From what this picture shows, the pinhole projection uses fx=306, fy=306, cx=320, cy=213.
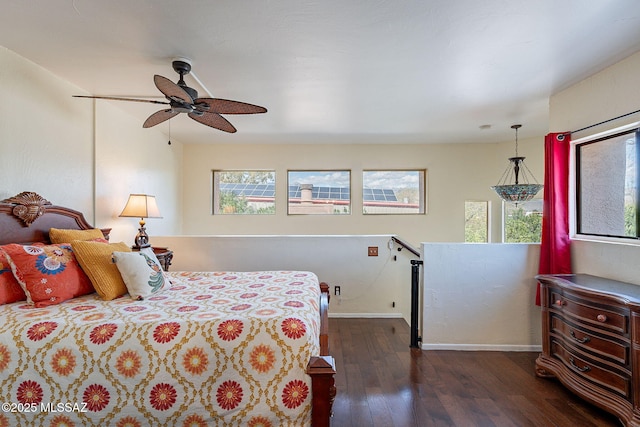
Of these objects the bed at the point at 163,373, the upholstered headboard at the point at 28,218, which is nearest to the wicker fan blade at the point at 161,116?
the upholstered headboard at the point at 28,218

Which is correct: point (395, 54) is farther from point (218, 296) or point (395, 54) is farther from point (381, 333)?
point (381, 333)

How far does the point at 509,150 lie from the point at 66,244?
221 inches

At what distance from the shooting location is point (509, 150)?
4828mm

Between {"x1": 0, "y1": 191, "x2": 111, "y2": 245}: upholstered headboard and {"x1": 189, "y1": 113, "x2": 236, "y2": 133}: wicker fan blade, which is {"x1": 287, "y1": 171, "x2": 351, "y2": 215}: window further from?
{"x1": 0, "y1": 191, "x2": 111, "y2": 245}: upholstered headboard

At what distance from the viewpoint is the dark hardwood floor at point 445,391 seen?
194 cm

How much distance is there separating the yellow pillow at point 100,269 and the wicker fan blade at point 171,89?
45.6 inches

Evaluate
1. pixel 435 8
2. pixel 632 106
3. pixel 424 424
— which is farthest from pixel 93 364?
pixel 632 106

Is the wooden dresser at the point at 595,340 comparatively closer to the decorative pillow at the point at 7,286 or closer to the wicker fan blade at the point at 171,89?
the wicker fan blade at the point at 171,89

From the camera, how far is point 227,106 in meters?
2.18

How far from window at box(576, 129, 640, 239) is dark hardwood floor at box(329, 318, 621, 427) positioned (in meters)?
1.30

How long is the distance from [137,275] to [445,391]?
90.6 inches

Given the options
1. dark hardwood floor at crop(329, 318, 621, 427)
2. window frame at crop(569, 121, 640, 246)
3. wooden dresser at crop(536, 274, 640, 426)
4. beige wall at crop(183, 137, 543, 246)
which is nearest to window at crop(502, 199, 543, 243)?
beige wall at crop(183, 137, 543, 246)

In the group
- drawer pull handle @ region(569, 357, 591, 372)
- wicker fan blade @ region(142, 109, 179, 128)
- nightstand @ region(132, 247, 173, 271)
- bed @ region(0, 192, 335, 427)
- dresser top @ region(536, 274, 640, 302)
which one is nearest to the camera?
bed @ region(0, 192, 335, 427)

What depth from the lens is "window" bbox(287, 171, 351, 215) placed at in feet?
16.8
